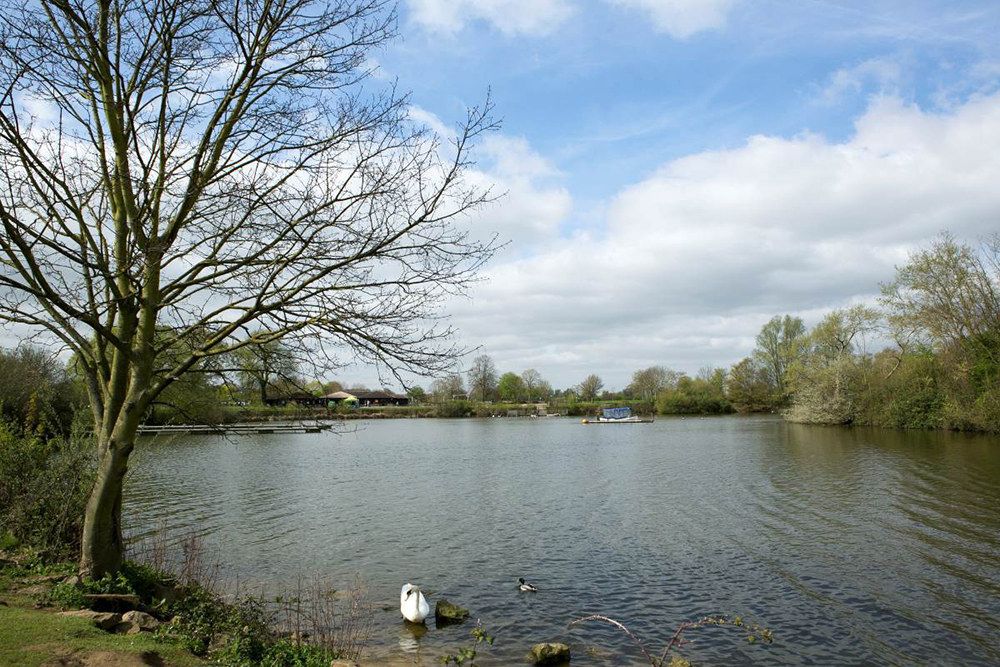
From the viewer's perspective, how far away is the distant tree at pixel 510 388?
124750mm

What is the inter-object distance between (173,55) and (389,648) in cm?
825

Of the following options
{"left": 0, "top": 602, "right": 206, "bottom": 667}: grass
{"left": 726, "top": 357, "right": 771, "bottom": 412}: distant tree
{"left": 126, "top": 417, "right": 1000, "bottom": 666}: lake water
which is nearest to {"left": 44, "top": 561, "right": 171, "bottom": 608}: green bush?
{"left": 0, "top": 602, "right": 206, "bottom": 667}: grass

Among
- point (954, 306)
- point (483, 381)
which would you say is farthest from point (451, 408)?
point (954, 306)

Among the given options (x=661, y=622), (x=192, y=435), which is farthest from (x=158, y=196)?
(x=192, y=435)

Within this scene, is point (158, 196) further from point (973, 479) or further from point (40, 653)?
point (973, 479)

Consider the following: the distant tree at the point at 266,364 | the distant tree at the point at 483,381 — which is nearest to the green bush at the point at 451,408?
the distant tree at the point at 483,381

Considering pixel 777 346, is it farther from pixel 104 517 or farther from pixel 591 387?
pixel 104 517

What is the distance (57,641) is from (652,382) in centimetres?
10761

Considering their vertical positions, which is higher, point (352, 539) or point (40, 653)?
point (40, 653)

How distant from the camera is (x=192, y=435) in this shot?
54906 millimetres

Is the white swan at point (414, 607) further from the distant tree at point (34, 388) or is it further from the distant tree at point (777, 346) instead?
the distant tree at point (777, 346)

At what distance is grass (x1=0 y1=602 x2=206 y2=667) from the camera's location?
16.9ft

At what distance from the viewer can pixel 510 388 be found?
12562cm

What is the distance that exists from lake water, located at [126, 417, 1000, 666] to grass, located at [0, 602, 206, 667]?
11.7ft
